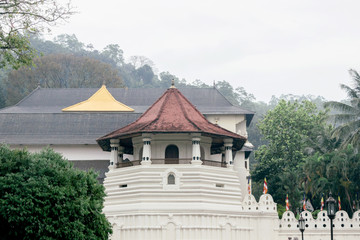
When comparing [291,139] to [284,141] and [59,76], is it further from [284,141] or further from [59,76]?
[59,76]

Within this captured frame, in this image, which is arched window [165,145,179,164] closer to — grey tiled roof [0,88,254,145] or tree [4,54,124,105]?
grey tiled roof [0,88,254,145]

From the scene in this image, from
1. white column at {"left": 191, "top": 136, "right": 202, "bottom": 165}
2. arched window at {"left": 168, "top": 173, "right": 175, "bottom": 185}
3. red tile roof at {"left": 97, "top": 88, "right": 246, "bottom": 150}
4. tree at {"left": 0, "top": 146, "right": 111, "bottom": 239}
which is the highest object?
red tile roof at {"left": 97, "top": 88, "right": 246, "bottom": 150}

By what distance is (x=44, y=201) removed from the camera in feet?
81.5

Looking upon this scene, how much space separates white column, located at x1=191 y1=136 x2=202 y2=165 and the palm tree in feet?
38.3

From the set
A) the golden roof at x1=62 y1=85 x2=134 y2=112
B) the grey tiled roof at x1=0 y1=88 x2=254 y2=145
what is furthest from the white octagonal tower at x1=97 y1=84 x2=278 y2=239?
the golden roof at x1=62 y1=85 x2=134 y2=112

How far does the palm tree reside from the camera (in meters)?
42.5

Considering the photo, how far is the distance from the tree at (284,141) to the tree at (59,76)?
28020 mm

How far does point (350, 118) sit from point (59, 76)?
4621cm

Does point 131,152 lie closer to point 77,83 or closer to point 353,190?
point 353,190

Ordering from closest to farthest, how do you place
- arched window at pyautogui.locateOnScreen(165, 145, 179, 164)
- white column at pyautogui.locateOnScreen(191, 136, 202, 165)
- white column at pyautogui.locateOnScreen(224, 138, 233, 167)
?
white column at pyautogui.locateOnScreen(191, 136, 202, 165)
arched window at pyautogui.locateOnScreen(165, 145, 179, 164)
white column at pyautogui.locateOnScreen(224, 138, 233, 167)

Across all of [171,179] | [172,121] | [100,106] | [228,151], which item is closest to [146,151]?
[171,179]

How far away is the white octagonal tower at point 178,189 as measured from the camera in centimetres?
3469

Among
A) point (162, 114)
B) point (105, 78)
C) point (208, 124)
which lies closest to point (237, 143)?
point (208, 124)

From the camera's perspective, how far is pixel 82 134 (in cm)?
4784
